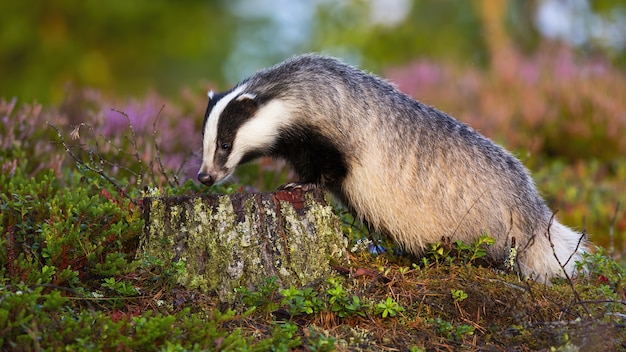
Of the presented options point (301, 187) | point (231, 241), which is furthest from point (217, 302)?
point (301, 187)

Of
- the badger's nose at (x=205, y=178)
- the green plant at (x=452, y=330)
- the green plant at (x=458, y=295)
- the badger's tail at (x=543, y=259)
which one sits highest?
the badger's nose at (x=205, y=178)

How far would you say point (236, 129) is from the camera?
16.4 feet

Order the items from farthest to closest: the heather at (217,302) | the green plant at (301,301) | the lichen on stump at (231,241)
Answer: the lichen on stump at (231,241) → the green plant at (301,301) → the heather at (217,302)

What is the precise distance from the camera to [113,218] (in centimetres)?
469

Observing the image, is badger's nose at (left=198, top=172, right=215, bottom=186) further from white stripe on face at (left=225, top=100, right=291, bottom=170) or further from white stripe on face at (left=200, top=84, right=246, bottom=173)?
white stripe on face at (left=225, top=100, right=291, bottom=170)

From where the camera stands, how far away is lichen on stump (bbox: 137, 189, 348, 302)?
4309 millimetres

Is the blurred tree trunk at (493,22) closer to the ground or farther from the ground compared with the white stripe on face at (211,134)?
farther from the ground

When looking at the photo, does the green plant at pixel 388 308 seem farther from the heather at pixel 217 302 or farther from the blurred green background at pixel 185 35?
the blurred green background at pixel 185 35

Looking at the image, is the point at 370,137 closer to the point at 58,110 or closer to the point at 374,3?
the point at 58,110

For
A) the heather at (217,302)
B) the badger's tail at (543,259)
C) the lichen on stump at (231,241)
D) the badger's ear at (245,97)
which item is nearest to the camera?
the heather at (217,302)

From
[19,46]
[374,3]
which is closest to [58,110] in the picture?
[19,46]

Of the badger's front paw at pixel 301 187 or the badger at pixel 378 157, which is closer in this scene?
the badger's front paw at pixel 301 187

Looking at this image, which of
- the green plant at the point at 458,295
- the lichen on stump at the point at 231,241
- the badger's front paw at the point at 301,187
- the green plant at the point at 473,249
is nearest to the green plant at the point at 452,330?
the green plant at the point at 458,295

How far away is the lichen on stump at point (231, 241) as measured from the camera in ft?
14.1
